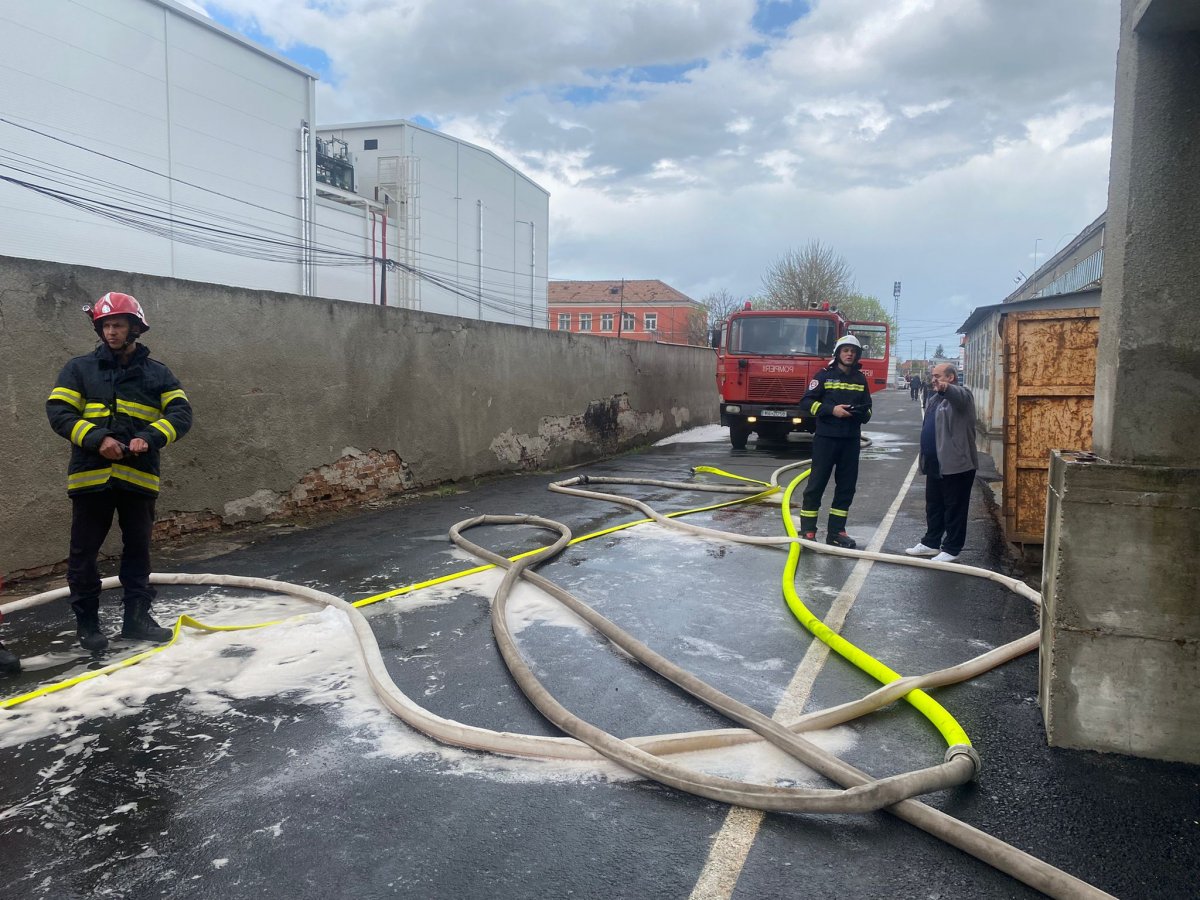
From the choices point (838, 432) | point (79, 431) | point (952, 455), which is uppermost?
point (79, 431)

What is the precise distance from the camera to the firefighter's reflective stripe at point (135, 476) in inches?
164

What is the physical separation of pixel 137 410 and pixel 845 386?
17.7 feet

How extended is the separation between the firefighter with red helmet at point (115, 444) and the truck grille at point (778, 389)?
1205 cm

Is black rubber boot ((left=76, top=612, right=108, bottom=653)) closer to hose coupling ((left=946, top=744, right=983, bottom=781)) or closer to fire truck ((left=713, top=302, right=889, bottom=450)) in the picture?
hose coupling ((left=946, top=744, right=983, bottom=781))

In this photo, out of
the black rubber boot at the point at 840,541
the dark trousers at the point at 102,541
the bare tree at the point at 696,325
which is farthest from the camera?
the bare tree at the point at 696,325

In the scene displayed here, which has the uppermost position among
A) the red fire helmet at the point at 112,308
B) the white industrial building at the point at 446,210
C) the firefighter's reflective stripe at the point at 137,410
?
the white industrial building at the point at 446,210

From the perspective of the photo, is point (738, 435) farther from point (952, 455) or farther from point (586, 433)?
point (952, 455)

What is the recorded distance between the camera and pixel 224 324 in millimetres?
7082

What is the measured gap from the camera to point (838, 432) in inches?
278

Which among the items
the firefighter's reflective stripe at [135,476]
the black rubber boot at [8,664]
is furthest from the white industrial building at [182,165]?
the black rubber boot at [8,664]

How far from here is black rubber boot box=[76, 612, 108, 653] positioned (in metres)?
4.18

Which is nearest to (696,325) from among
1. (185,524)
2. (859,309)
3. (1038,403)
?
(859,309)

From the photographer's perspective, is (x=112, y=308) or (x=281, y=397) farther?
(x=281, y=397)

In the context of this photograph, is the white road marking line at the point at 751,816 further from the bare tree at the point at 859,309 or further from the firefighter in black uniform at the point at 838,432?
the bare tree at the point at 859,309
